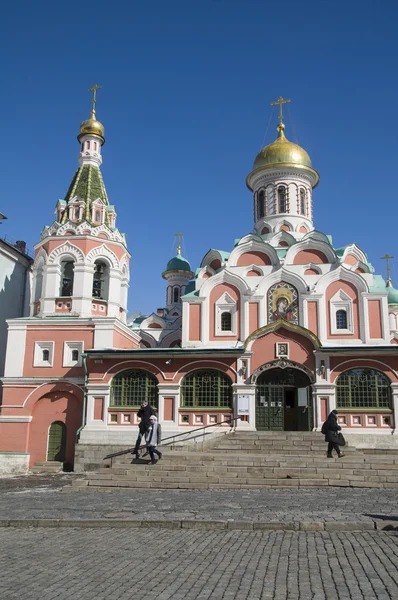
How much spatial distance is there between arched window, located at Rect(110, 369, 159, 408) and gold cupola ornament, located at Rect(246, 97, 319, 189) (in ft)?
40.2

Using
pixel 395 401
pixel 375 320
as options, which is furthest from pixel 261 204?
pixel 395 401

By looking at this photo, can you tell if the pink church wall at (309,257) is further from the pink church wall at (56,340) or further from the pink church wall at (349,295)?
the pink church wall at (56,340)

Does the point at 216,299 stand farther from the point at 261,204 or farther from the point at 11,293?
the point at 11,293

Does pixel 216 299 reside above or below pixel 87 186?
below

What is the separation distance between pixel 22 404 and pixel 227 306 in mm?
8225

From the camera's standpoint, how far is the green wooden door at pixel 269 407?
2002 centimetres

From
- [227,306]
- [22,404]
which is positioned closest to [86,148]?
[227,306]

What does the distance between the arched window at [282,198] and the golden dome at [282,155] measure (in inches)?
47.4

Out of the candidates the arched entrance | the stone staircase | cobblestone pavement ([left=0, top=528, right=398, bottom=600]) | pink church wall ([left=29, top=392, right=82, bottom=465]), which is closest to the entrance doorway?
the arched entrance

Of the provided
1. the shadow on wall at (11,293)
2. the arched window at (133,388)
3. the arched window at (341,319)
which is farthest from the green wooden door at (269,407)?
the shadow on wall at (11,293)

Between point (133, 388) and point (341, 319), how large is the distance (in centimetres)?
784

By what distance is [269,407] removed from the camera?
66.1 ft

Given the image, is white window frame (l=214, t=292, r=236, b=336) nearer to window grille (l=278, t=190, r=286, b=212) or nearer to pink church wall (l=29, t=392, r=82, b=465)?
pink church wall (l=29, t=392, r=82, b=465)

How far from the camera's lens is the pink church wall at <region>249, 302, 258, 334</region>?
2133cm
